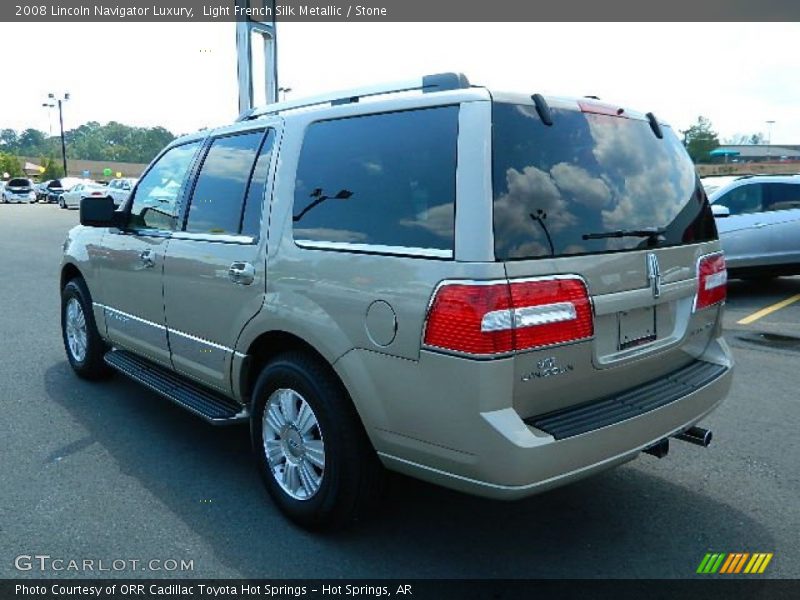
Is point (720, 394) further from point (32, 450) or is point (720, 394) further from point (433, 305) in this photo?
point (32, 450)

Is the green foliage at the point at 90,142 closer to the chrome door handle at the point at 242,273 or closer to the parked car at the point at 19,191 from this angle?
the parked car at the point at 19,191

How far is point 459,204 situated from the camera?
2477 millimetres

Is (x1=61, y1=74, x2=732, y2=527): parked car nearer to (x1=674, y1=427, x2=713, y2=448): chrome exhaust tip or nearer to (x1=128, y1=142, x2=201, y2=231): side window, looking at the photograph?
(x1=674, y1=427, x2=713, y2=448): chrome exhaust tip

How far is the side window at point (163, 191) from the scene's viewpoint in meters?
4.18

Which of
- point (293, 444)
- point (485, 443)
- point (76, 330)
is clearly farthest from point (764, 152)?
point (485, 443)

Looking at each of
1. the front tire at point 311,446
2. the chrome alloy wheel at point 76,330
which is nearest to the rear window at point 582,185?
the front tire at point 311,446

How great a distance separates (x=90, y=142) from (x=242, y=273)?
479ft

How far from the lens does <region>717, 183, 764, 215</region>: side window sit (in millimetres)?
9469

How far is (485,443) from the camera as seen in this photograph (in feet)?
7.80

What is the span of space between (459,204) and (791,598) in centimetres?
208

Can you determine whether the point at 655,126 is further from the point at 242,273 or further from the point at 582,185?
the point at 242,273

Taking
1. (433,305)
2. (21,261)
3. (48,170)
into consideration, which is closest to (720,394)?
(433,305)

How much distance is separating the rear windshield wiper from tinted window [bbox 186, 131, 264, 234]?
6.17 ft

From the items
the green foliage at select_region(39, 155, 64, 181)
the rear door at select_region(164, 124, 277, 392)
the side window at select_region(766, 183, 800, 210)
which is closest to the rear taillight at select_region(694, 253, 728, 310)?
the rear door at select_region(164, 124, 277, 392)
